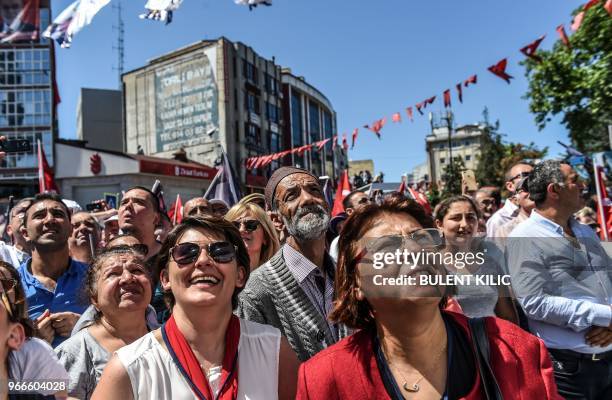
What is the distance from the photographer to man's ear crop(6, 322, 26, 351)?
1.98m

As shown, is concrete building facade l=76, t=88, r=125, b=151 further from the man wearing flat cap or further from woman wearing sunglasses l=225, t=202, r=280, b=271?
the man wearing flat cap

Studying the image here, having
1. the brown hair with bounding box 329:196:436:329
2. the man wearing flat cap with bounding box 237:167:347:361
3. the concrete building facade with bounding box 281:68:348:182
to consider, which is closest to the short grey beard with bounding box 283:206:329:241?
the man wearing flat cap with bounding box 237:167:347:361

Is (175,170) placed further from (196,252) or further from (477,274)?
(477,274)

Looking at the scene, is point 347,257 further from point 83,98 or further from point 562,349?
point 83,98

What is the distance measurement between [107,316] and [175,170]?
28.7 metres

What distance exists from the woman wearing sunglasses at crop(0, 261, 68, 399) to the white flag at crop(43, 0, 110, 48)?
8.38 feet

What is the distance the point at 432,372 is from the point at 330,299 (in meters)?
1.10

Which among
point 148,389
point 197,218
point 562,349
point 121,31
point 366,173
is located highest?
point 121,31

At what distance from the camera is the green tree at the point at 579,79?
11.2 meters

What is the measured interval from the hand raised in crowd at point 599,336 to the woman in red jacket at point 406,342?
3.91 feet

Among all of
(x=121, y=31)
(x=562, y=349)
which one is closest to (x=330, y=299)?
(x=562, y=349)

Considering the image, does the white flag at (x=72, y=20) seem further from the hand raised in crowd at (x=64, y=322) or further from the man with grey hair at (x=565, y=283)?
the man with grey hair at (x=565, y=283)

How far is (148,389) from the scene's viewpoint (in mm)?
1832

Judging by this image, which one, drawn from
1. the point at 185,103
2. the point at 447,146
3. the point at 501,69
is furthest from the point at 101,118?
the point at 447,146
